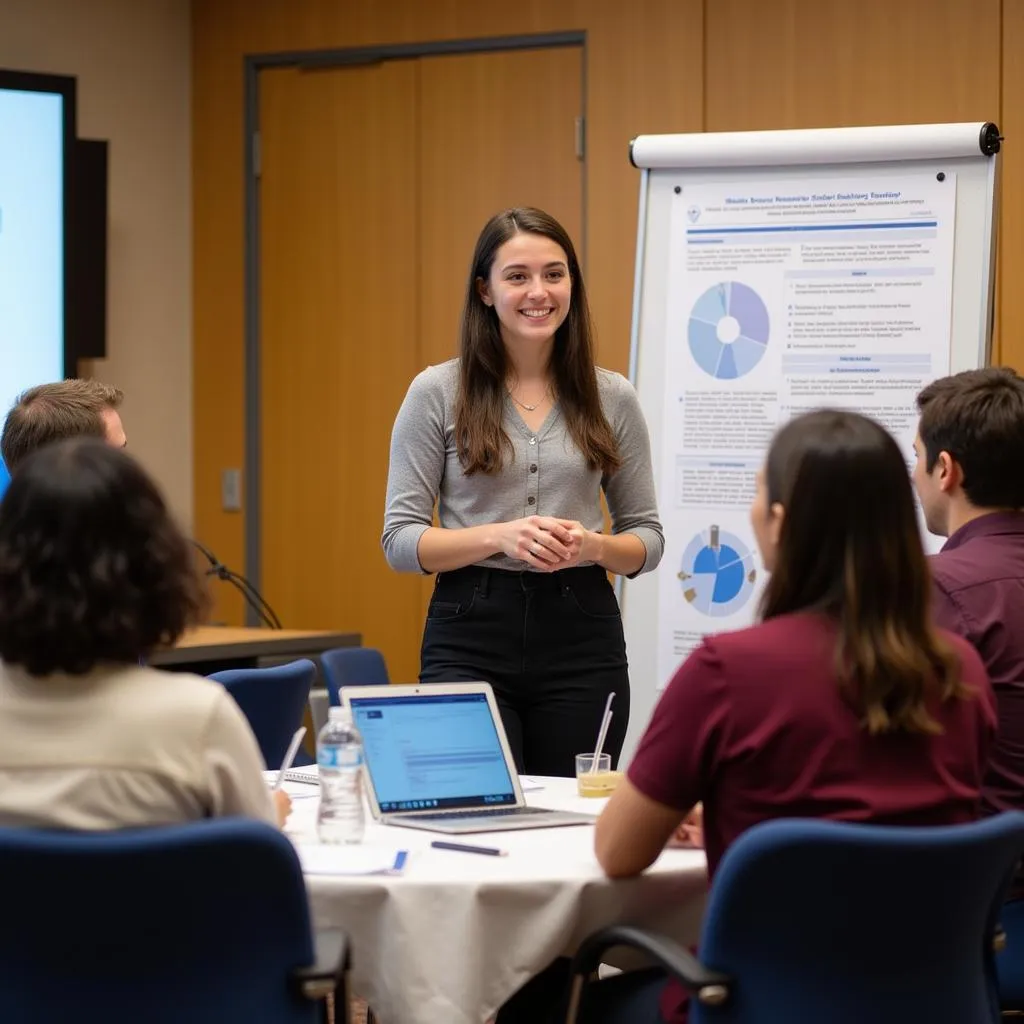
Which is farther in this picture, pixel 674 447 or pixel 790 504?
pixel 674 447

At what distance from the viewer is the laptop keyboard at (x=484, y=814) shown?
2.29 metres

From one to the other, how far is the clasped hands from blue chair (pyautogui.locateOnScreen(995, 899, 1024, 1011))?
970mm

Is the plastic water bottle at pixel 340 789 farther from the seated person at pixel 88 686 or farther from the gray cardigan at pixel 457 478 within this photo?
the gray cardigan at pixel 457 478

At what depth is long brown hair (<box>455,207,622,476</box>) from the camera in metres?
2.99

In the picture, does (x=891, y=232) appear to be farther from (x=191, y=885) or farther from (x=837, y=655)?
(x=191, y=885)

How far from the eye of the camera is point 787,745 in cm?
177

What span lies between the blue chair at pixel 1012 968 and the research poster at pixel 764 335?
174 cm

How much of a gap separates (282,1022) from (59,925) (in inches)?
11.2

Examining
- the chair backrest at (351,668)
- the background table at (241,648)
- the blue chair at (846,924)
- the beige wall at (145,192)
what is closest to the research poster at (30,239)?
the beige wall at (145,192)

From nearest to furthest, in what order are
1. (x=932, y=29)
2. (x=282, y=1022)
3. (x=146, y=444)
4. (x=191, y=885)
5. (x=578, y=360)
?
(x=191, y=885)
(x=282, y=1022)
(x=578, y=360)
(x=932, y=29)
(x=146, y=444)

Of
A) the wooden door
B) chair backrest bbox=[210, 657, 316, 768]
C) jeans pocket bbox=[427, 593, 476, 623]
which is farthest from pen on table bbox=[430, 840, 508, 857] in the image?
the wooden door

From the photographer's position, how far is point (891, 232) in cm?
396

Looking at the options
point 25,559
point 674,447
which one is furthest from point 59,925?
point 674,447

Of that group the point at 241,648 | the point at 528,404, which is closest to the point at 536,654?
the point at 528,404
